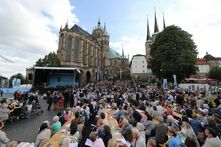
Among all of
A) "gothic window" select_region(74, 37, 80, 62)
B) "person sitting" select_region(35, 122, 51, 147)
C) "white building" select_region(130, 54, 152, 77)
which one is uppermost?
"gothic window" select_region(74, 37, 80, 62)

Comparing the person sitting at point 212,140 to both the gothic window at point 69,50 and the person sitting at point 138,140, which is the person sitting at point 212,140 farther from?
the gothic window at point 69,50

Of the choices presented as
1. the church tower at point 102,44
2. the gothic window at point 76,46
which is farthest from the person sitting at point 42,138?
the church tower at point 102,44

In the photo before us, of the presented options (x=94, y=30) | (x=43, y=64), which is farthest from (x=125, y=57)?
(x=43, y=64)

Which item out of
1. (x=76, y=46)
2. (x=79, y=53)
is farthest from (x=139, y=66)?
(x=76, y=46)

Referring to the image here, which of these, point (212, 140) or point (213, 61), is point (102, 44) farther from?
point (212, 140)

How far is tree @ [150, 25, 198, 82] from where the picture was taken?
1174 inches

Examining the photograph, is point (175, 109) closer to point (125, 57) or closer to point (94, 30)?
point (94, 30)

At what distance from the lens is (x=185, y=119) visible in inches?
217

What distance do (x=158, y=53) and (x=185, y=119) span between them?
91.2 feet

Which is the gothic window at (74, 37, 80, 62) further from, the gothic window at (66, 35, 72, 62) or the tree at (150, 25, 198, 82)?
the tree at (150, 25, 198, 82)

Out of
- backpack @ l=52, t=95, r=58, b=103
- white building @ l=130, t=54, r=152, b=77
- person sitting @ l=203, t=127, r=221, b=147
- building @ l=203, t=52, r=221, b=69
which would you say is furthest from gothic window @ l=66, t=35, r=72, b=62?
building @ l=203, t=52, r=221, b=69

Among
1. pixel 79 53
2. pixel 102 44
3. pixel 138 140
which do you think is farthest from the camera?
pixel 102 44

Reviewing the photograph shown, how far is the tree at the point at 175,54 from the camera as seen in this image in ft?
97.8

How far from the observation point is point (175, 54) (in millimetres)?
30562
